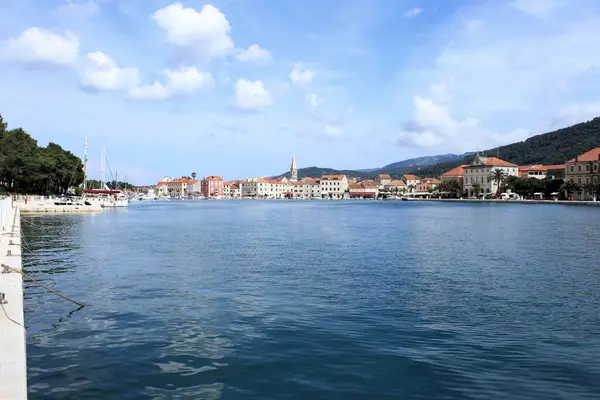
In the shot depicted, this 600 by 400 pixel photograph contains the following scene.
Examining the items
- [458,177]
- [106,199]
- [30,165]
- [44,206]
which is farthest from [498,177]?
[30,165]

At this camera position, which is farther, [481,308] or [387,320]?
[481,308]

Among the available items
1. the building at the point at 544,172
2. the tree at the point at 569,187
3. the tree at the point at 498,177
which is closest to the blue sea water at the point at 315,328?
the tree at the point at 569,187

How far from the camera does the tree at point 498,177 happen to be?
15050 cm

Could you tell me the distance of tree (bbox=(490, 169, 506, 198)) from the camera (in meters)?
150

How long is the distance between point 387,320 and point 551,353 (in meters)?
3.79

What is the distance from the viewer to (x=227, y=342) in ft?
33.8

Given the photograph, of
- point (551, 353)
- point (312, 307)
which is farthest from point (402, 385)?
point (312, 307)

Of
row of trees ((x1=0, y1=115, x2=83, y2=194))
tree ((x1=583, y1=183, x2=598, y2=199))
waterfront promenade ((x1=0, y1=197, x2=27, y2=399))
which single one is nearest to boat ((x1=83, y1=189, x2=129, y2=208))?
row of trees ((x1=0, y1=115, x2=83, y2=194))

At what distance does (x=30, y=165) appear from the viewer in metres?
61.2

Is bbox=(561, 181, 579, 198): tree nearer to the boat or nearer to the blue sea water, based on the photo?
the boat

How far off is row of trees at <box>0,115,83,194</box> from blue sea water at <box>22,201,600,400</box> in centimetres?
4422

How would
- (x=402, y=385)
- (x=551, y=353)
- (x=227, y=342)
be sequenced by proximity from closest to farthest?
(x=402, y=385) < (x=551, y=353) < (x=227, y=342)

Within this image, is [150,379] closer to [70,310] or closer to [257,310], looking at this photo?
[257,310]

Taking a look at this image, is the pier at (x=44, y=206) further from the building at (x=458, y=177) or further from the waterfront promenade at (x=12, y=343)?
the building at (x=458, y=177)
